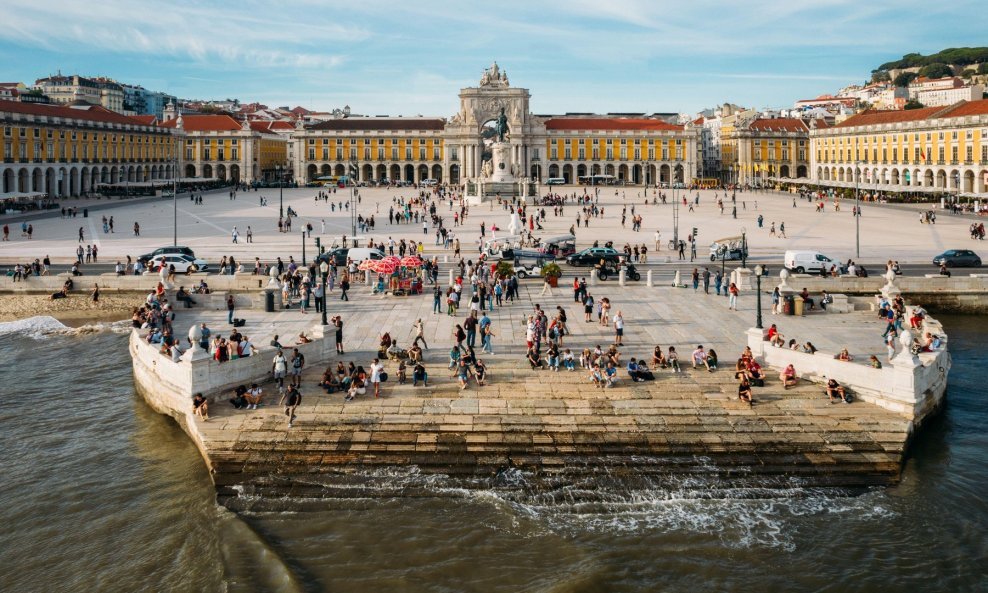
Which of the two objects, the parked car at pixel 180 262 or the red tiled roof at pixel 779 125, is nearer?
the parked car at pixel 180 262

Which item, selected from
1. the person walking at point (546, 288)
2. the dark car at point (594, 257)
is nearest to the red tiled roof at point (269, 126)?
the dark car at point (594, 257)

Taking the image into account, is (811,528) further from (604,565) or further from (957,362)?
(957,362)

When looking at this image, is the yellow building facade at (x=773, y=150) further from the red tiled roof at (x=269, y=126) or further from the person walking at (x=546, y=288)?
the person walking at (x=546, y=288)

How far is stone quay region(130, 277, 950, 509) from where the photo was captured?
16594mm

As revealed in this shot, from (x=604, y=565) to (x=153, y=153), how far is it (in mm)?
110390

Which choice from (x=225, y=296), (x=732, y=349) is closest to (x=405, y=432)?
(x=732, y=349)

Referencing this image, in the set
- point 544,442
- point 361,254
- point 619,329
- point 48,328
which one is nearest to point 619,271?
point 361,254

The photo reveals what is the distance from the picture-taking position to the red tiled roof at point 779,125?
127312 millimetres

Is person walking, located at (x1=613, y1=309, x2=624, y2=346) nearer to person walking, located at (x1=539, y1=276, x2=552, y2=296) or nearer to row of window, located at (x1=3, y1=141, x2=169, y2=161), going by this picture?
person walking, located at (x1=539, y1=276, x2=552, y2=296)

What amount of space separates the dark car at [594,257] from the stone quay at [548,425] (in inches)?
636

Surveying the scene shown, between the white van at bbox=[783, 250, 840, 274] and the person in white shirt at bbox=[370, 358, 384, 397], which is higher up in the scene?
the white van at bbox=[783, 250, 840, 274]

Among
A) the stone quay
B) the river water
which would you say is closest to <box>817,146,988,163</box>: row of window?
the stone quay

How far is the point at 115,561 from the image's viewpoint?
1427 centimetres

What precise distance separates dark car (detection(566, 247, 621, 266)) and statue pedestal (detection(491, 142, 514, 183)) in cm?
4699
